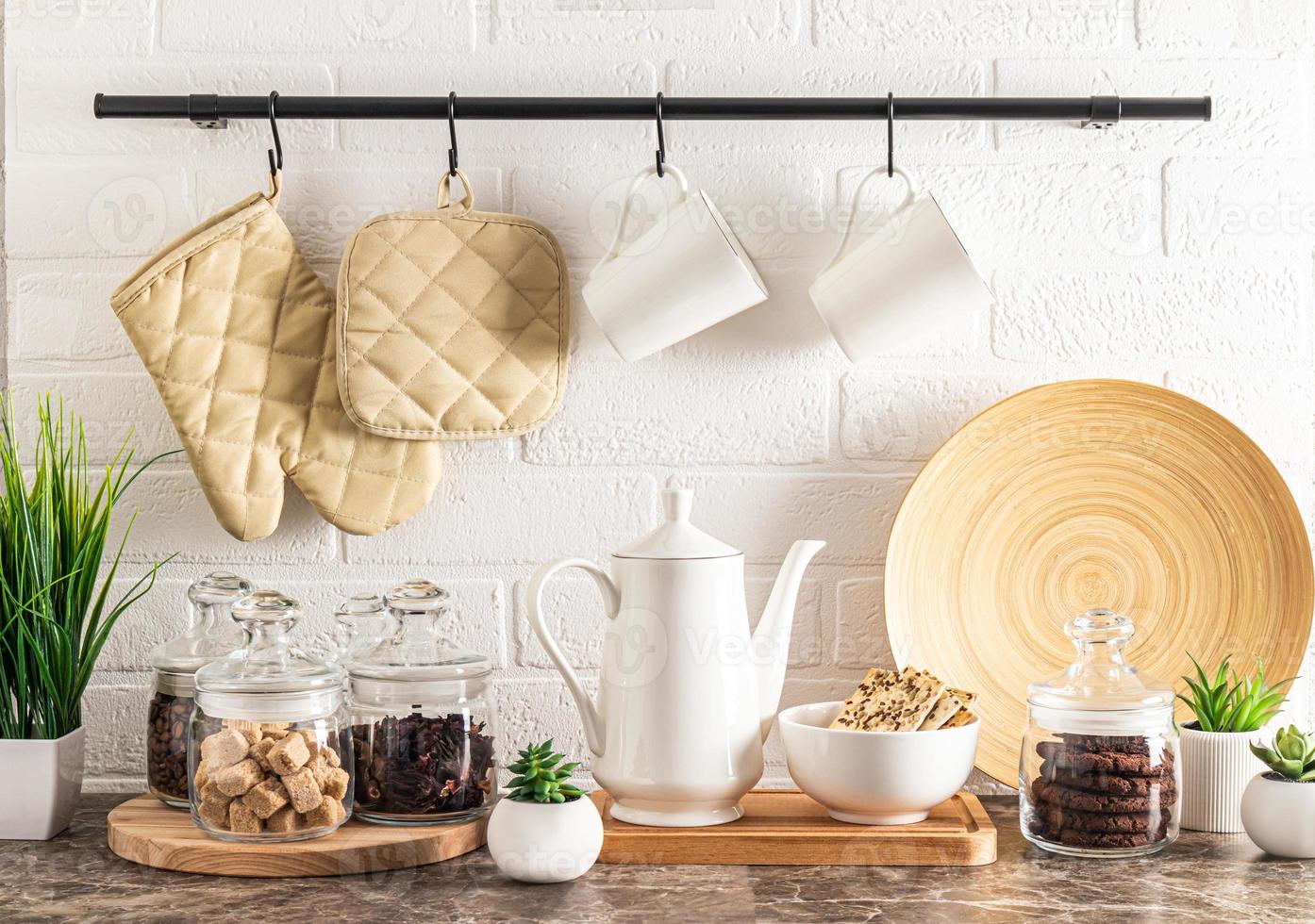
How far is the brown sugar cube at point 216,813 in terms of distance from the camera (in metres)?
0.90

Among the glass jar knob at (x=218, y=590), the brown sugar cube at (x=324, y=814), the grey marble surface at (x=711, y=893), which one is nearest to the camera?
the grey marble surface at (x=711, y=893)

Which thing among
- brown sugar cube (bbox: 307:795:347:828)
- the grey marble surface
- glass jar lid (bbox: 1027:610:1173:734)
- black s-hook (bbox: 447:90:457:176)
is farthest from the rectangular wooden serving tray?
black s-hook (bbox: 447:90:457:176)

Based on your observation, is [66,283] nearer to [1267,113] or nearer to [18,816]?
[18,816]

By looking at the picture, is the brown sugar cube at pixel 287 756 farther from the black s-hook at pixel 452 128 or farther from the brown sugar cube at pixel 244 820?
the black s-hook at pixel 452 128

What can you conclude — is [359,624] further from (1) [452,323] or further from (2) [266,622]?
(1) [452,323]

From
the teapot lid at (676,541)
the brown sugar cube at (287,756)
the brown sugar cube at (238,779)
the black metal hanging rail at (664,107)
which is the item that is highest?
the black metal hanging rail at (664,107)

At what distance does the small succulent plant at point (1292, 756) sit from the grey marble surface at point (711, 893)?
0.22 ft

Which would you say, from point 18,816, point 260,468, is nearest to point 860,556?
point 260,468

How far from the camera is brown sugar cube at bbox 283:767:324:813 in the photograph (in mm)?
894

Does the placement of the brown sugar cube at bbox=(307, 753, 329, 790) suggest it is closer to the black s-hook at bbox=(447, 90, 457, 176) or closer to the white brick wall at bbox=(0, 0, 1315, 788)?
the white brick wall at bbox=(0, 0, 1315, 788)

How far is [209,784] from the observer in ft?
2.96

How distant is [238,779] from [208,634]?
174mm

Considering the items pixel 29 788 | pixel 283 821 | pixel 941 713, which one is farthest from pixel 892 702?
pixel 29 788

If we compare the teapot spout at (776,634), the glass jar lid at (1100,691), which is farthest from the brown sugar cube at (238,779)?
the glass jar lid at (1100,691)
